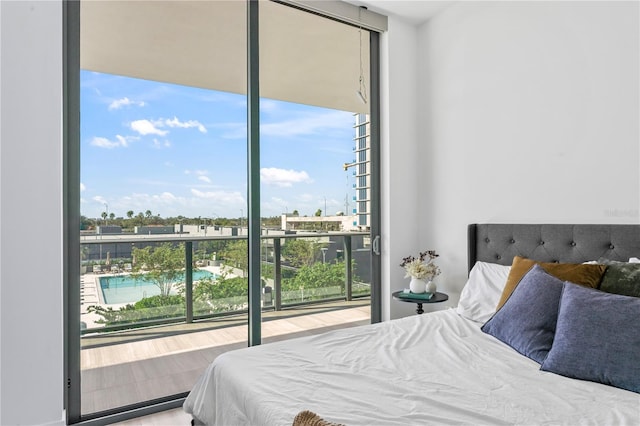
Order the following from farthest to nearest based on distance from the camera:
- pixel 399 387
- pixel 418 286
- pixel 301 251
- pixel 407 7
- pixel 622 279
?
pixel 301 251, pixel 407 7, pixel 418 286, pixel 622 279, pixel 399 387

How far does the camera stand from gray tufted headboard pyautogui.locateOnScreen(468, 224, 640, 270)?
221cm

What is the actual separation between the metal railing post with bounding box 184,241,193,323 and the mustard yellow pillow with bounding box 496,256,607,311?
2.01 metres

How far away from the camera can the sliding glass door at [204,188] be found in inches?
97.5

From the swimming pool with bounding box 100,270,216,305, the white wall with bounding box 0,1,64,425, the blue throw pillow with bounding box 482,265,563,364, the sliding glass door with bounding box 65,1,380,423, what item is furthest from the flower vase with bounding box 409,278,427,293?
the white wall with bounding box 0,1,64,425

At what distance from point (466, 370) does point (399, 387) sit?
1.19 feet

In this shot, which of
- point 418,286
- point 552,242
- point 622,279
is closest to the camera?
point 622,279

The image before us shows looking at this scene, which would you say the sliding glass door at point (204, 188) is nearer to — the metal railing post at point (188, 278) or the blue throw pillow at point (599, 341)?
the metal railing post at point (188, 278)

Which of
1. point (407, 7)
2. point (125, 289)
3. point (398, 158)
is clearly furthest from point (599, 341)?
point (407, 7)

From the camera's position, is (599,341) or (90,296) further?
(90,296)

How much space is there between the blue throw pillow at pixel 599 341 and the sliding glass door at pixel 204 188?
1.88 m

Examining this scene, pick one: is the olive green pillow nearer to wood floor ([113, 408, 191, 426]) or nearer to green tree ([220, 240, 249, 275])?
green tree ([220, 240, 249, 275])

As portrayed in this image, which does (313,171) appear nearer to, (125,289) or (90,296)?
(125,289)

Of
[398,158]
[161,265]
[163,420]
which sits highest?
[398,158]

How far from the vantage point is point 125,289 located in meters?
2.64
